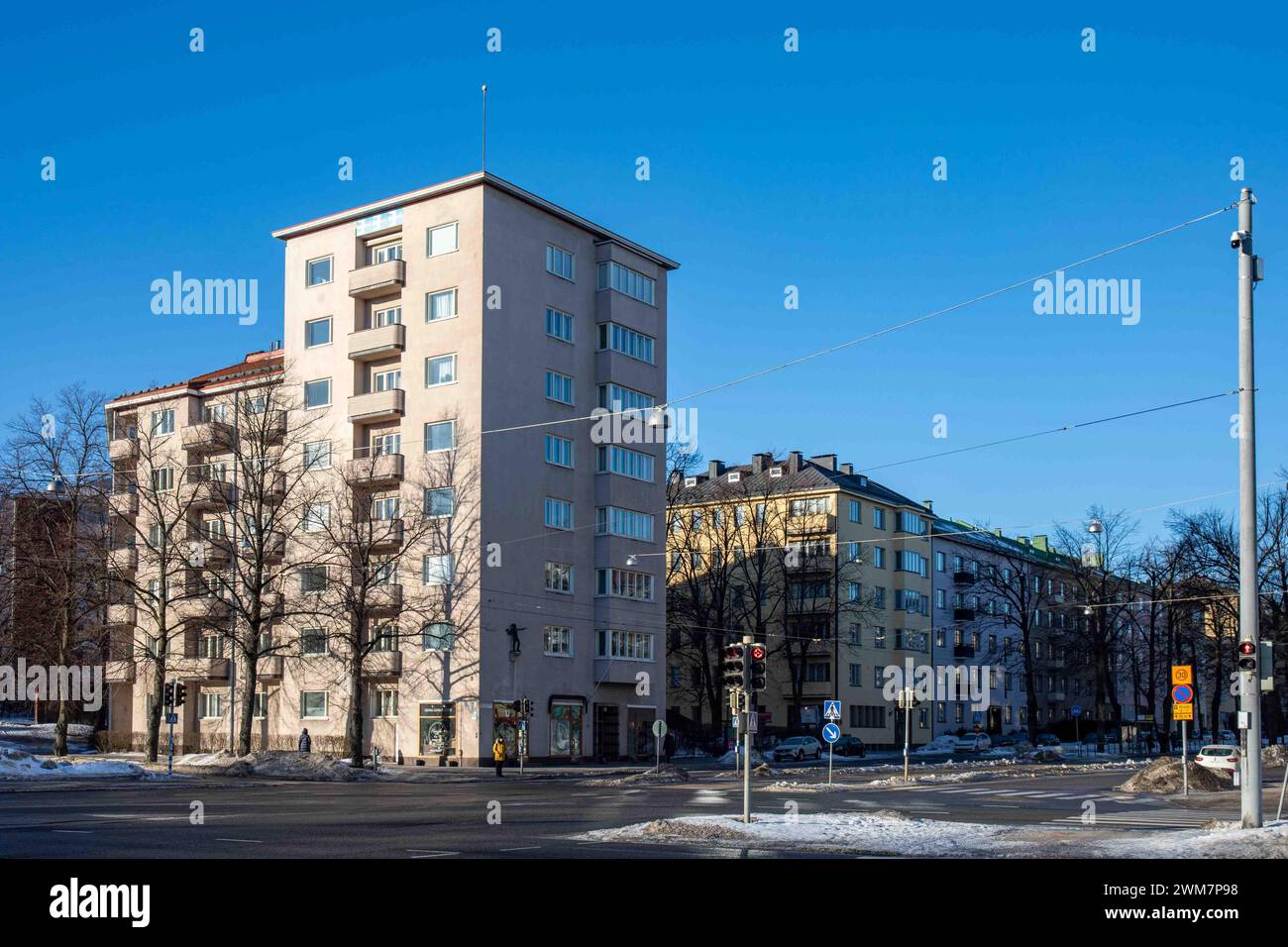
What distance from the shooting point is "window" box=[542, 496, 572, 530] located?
5950cm

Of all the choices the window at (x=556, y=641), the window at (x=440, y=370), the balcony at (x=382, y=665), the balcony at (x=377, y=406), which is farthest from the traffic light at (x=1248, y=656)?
the balcony at (x=377, y=406)

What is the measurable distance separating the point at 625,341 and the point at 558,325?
407 cm

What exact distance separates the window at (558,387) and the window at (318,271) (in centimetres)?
1269

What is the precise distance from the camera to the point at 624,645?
6234 cm

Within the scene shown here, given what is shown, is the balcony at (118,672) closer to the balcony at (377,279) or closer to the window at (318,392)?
the window at (318,392)

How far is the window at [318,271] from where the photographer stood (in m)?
64.4

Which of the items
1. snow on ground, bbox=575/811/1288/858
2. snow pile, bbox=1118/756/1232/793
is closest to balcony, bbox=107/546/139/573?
snow pile, bbox=1118/756/1232/793

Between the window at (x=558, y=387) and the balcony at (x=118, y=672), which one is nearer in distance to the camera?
the window at (x=558, y=387)

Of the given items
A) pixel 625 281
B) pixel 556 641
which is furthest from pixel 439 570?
pixel 625 281

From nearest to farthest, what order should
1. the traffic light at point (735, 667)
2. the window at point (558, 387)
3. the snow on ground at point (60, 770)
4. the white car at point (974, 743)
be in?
the traffic light at point (735, 667) → the snow on ground at point (60, 770) → the window at point (558, 387) → the white car at point (974, 743)

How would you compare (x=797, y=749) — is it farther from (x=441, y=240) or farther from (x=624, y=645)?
(x=441, y=240)

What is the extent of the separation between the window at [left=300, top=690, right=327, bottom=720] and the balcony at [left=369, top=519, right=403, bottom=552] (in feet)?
25.4
